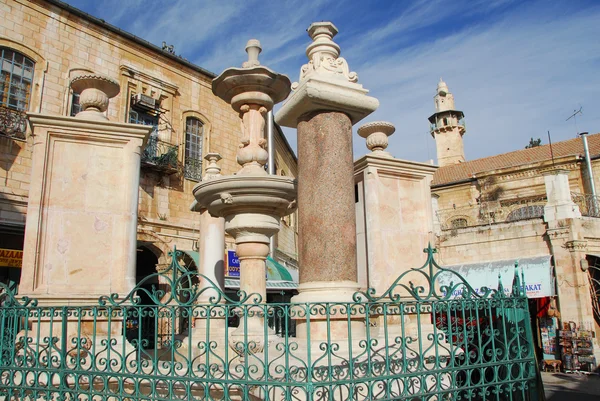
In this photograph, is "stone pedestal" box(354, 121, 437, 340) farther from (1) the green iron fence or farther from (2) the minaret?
(2) the minaret

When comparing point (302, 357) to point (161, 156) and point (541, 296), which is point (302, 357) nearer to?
point (161, 156)

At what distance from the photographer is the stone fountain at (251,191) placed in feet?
19.9

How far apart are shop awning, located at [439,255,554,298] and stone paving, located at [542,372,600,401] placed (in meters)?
2.52

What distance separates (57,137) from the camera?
6.08 metres

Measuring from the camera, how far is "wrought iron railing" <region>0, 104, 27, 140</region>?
40.9 feet

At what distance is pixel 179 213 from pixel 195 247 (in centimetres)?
129

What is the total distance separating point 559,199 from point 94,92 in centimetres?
1440

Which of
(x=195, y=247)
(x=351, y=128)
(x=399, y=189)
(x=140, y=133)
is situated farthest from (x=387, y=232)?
(x=195, y=247)

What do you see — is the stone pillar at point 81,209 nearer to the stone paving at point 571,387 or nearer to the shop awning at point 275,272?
the stone paving at point 571,387

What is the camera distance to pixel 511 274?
647 inches

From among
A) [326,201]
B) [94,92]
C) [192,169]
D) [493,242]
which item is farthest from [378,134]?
[493,242]

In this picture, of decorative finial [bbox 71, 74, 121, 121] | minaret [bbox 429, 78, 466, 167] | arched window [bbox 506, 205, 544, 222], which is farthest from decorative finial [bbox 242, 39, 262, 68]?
minaret [bbox 429, 78, 466, 167]

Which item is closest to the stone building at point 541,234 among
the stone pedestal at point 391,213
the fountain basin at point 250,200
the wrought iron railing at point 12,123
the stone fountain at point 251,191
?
the stone pedestal at point 391,213

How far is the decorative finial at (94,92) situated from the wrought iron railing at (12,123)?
282 inches
